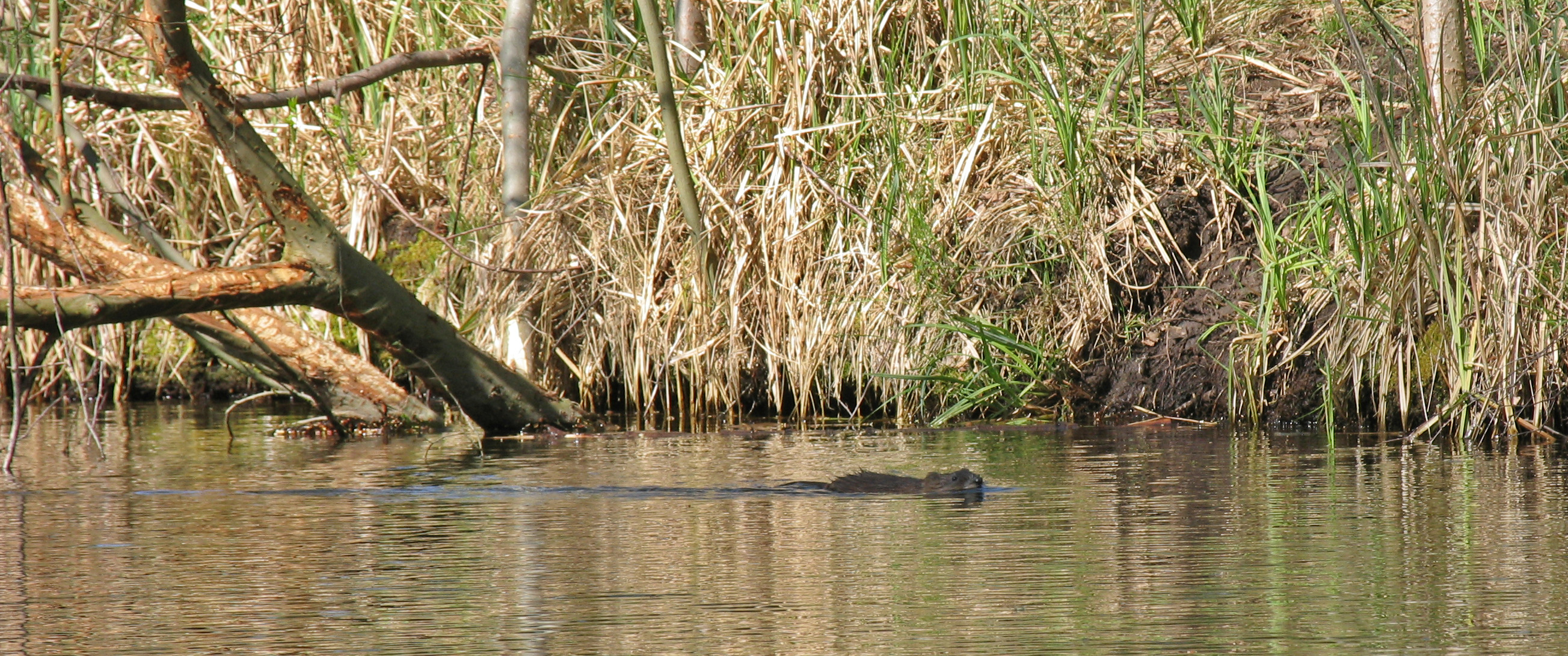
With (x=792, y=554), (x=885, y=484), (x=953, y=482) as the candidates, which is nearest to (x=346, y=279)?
(x=885, y=484)

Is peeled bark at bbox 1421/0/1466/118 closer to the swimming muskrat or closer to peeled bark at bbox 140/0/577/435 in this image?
the swimming muskrat

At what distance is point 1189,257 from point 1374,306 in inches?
61.6

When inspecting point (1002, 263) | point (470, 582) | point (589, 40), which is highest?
point (589, 40)

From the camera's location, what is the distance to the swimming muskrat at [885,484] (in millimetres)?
5270

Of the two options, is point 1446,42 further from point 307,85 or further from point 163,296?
point 163,296

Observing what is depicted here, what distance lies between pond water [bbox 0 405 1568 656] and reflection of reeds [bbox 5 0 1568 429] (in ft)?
4.36

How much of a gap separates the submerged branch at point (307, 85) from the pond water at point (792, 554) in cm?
153

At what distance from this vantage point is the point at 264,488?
554 centimetres

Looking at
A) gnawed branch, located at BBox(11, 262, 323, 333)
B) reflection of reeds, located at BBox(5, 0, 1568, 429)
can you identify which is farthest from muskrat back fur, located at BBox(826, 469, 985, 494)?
gnawed branch, located at BBox(11, 262, 323, 333)

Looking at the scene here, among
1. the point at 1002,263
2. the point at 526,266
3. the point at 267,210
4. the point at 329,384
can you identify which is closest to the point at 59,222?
the point at 267,210

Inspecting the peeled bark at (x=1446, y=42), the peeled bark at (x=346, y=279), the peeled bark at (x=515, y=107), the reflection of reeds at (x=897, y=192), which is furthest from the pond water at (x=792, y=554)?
the peeled bark at (x=515, y=107)

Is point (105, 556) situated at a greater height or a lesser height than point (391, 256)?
lesser

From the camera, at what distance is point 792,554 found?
4.03 m

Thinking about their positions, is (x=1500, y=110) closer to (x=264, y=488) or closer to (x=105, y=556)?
(x=264, y=488)
